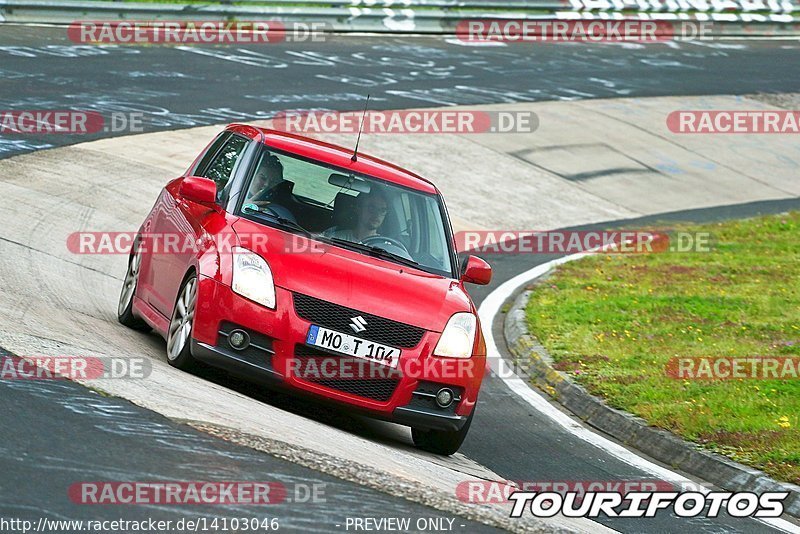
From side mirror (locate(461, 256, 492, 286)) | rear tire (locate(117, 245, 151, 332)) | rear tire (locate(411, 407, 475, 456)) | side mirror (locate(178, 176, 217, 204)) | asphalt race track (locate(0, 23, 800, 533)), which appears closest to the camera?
asphalt race track (locate(0, 23, 800, 533))

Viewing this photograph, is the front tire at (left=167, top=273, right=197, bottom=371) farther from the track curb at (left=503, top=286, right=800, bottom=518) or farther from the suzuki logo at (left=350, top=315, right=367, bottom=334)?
the track curb at (left=503, top=286, right=800, bottom=518)

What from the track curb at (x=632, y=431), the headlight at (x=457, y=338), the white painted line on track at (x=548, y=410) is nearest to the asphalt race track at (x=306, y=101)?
the white painted line on track at (x=548, y=410)

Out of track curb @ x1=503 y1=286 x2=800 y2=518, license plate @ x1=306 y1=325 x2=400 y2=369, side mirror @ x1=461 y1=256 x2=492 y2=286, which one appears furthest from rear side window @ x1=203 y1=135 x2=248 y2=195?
track curb @ x1=503 y1=286 x2=800 y2=518

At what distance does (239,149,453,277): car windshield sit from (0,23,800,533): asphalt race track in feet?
3.76

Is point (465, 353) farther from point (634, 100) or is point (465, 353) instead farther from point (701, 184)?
point (634, 100)

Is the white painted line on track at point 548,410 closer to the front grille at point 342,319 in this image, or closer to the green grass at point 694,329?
the green grass at point 694,329

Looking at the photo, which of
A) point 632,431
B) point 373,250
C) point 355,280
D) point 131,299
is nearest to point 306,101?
point 131,299

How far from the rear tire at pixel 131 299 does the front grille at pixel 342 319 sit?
2.31 m

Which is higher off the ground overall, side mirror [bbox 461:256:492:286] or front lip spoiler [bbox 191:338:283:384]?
side mirror [bbox 461:256:492:286]

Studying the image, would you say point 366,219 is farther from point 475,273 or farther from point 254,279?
point 254,279

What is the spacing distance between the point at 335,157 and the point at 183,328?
5.99ft

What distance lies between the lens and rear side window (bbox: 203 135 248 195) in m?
8.96

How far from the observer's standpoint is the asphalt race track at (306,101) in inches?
225

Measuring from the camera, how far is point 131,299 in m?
9.42
